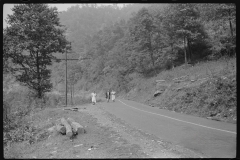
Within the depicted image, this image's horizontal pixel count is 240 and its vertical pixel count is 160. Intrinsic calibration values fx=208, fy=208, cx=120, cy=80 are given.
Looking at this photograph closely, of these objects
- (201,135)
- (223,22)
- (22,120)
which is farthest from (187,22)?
(22,120)

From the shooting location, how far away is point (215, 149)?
7035 millimetres

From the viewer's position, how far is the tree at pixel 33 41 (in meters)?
19.2

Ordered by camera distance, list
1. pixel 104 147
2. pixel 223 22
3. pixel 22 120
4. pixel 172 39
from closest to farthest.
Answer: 1. pixel 104 147
2. pixel 22 120
3. pixel 223 22
4. pixel 172 39

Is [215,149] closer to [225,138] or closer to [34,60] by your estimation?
[225,138]

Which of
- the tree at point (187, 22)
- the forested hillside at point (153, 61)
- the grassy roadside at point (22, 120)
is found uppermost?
the tree at point (187, 22)

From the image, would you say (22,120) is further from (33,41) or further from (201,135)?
(201,135)

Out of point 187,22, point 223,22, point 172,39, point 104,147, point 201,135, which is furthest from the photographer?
point 172,39

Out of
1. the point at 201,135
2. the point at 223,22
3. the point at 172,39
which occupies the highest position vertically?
the point at 172,39

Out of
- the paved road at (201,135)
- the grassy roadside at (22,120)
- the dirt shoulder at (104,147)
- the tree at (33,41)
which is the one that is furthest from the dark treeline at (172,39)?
the tree at (33,41)

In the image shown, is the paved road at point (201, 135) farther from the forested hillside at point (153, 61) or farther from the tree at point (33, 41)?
the tree at point (33, 41)

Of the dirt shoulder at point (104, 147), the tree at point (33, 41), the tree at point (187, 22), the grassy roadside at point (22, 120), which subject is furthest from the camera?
the tree at point (187, 22)

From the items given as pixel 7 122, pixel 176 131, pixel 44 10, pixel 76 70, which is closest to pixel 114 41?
pixel 76 70

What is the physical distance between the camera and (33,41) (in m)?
19.9

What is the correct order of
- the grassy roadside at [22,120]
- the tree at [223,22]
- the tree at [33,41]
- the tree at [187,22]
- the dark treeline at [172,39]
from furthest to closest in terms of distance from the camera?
the tree at [187,22]
the dark treeline at [172,39]
the tree at [33,41]
the tree at [223,22]
the grassy roadside at [22,120]
